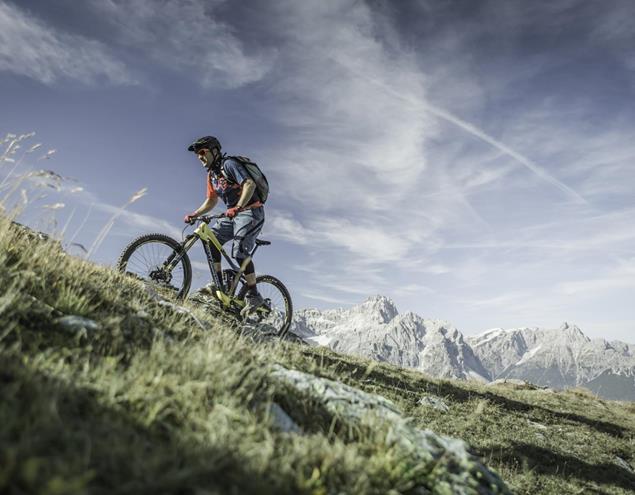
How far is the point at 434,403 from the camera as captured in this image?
10.3 meters

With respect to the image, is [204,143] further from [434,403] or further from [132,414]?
[434,403]

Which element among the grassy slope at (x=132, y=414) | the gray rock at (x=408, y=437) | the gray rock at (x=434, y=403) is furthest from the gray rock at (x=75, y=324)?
the gray rock at (x=434, y=403)

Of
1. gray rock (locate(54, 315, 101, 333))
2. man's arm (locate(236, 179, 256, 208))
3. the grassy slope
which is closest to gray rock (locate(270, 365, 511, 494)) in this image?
the grassy slope

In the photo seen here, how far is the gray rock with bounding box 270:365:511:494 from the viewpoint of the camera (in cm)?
308

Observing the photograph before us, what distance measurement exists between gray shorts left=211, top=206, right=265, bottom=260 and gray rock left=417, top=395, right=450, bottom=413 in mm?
6142

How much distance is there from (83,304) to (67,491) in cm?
310

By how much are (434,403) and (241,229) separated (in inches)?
271

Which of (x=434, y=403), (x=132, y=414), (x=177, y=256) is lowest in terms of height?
(x=132, y=414)

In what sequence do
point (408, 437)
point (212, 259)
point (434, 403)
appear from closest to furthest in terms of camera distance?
point (408, 437) < point (212, 259) < point (434, 403)

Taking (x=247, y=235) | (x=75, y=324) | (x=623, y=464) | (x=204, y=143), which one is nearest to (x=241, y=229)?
(x=247, y=235)

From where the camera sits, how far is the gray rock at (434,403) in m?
10.00

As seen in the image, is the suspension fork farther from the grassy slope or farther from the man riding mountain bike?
the grassy slope

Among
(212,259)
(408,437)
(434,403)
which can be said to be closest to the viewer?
(408,437)

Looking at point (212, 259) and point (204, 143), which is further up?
point (204, 143)
